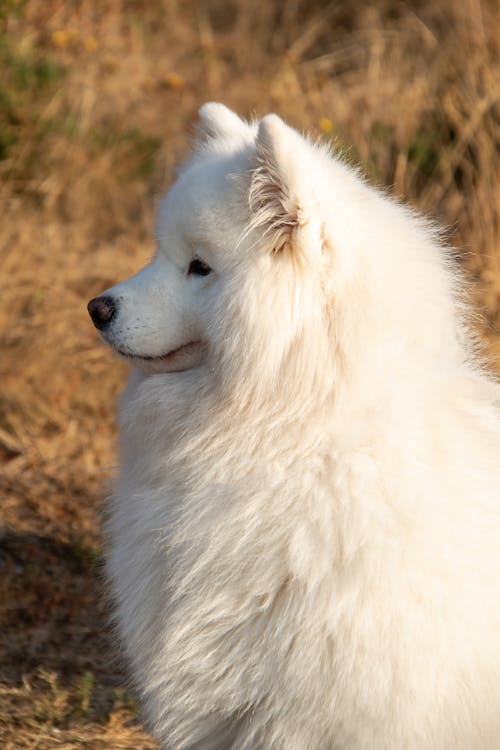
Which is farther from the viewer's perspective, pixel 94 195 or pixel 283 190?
pixel 94 195

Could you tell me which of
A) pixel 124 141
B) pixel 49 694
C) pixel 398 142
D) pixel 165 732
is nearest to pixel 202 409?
pixel 165 732

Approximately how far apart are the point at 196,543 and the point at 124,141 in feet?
17.8

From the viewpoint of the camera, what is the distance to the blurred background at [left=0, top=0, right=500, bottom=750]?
4211mm

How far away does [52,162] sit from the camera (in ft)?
23.1

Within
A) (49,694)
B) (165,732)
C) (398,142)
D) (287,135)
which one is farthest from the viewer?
(398,142)

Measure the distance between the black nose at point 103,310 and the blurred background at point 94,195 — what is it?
1.49 m

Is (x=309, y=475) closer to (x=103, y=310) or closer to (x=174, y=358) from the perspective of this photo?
(x=174, y=358)

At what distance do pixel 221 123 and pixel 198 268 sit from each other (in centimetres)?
63

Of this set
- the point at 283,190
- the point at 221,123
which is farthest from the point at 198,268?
Result: the point at 221,123

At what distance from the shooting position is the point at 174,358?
112 inches

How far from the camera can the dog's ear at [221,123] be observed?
3146 mm

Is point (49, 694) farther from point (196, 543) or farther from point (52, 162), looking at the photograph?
point (52, 162)

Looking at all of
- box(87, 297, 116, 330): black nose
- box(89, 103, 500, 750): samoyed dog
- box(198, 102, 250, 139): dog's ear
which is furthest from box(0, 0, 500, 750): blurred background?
box(87, 297, 116, 330): black nose

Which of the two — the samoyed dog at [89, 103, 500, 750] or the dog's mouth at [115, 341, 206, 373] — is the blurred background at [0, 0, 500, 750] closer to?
the samoyed dog at [89, 103, 500, 750]
